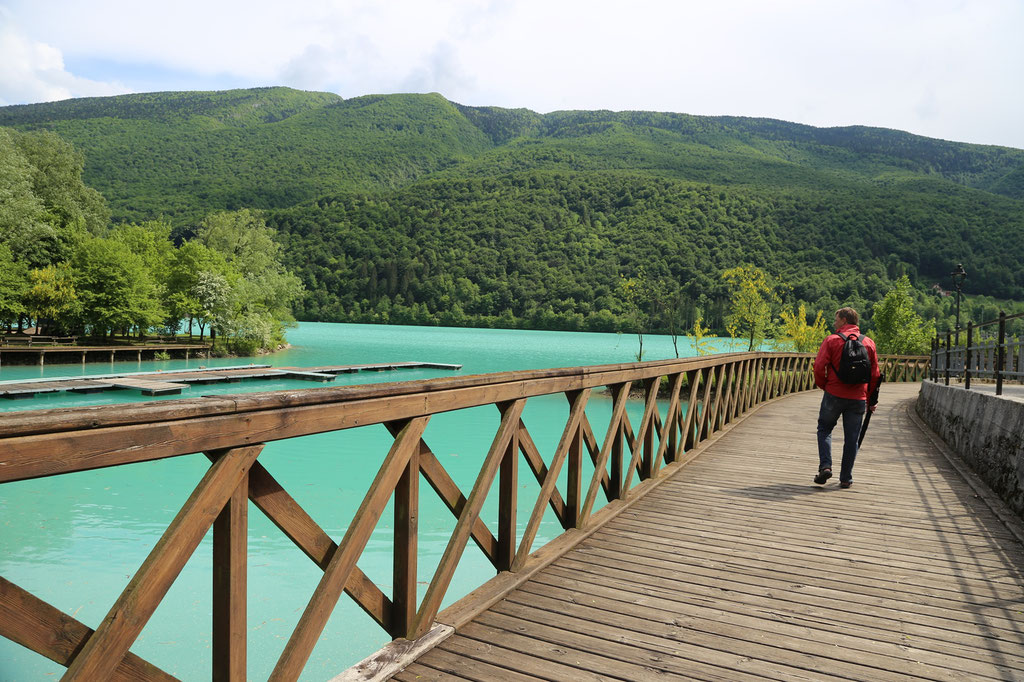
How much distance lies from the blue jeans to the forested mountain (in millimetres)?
76633

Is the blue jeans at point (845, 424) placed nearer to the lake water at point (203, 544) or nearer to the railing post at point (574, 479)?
the railing post at point (574, 479)

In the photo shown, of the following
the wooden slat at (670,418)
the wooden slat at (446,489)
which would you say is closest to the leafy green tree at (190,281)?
the wooden slat at (670,418)

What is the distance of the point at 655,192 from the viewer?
11331cm

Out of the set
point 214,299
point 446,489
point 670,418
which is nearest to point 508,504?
point 446,489

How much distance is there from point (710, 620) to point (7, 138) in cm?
5659

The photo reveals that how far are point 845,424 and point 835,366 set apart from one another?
52 cm

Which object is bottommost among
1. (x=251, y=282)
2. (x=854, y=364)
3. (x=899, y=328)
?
(x=854, y=364)

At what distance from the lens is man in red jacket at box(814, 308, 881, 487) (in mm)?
6070

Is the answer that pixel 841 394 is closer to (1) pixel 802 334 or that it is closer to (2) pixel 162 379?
(2) pixel 162 379

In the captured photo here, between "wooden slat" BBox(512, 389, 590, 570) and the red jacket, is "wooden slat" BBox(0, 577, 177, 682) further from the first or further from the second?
the red jacket

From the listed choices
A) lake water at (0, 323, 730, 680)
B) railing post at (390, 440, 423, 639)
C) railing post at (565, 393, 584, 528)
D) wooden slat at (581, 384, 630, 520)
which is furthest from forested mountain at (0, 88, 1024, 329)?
railing post at (390, 440, 423, 639)

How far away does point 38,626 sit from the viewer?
4.76 feet

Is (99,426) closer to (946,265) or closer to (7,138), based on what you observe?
(7,138)

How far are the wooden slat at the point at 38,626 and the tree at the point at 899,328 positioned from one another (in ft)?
130
